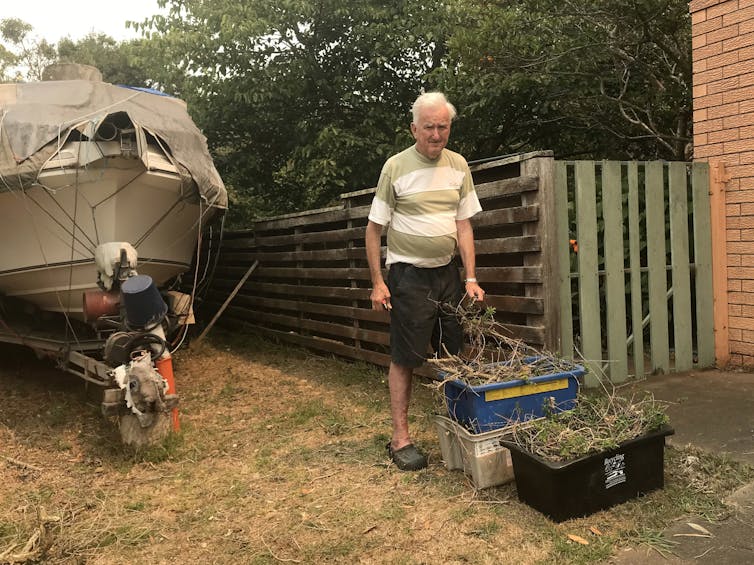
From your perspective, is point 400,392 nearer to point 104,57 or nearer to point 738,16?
point 738,16

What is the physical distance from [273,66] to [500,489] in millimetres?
7306

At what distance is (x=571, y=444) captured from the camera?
8.00 feet

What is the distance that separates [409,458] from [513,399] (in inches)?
28.0

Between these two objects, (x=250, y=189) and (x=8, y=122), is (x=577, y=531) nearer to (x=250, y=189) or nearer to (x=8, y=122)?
(x=8, y=122)

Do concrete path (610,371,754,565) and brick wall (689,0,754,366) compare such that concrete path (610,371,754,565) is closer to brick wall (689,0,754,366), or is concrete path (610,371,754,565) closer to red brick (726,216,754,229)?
brick wall (689,0,754,366)

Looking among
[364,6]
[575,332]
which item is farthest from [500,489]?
[364,6]

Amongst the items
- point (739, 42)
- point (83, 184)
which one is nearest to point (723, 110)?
point (739, 42)

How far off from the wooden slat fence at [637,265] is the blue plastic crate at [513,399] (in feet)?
3.53

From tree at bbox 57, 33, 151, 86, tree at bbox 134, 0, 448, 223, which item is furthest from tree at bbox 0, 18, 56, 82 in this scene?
tree at bbox 134, 0, 448, 223

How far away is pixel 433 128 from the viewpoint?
292cm

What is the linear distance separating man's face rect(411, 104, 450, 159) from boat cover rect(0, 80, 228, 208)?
2932mm

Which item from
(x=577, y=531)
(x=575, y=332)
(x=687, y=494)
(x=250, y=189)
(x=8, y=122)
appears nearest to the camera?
(x=577, y=531)

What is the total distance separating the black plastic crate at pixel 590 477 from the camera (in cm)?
241

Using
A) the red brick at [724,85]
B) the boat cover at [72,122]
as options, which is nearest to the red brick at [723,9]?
the red brick at [724,85]
